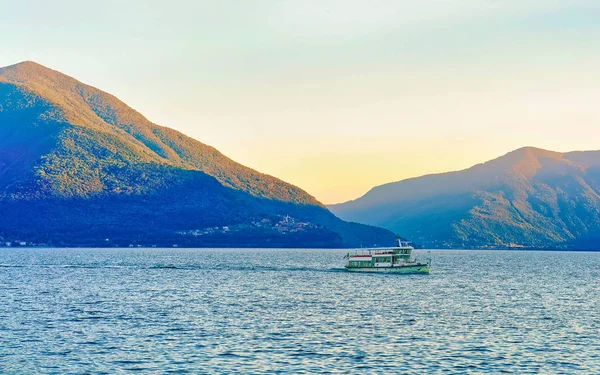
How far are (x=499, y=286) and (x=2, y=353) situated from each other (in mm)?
111629

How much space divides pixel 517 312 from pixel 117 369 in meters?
61.1

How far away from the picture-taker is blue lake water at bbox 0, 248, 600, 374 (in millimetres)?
62750

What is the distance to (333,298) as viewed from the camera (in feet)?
391

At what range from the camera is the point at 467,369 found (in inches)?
2392

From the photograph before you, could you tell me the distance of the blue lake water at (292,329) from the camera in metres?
62.8

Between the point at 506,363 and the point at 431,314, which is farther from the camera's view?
the point at 431,314

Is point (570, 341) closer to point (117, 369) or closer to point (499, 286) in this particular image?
point (117, 369)

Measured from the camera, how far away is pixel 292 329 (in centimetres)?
8181

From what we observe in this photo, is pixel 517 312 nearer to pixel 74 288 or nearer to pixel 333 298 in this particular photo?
pixel 333 298

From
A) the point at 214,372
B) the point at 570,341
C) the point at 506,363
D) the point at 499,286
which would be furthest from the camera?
the point at 499,286

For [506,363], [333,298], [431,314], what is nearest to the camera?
[506,363]

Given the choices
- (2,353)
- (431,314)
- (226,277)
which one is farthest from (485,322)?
(226,277)

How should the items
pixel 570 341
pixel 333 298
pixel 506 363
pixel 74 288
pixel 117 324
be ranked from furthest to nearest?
1. pixel 74 288
2. pixel 333 298
3. pixel 117 324
4. pixel 570 341
5. pixel 506 363

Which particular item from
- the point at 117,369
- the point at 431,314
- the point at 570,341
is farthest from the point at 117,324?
the point at 570,341
